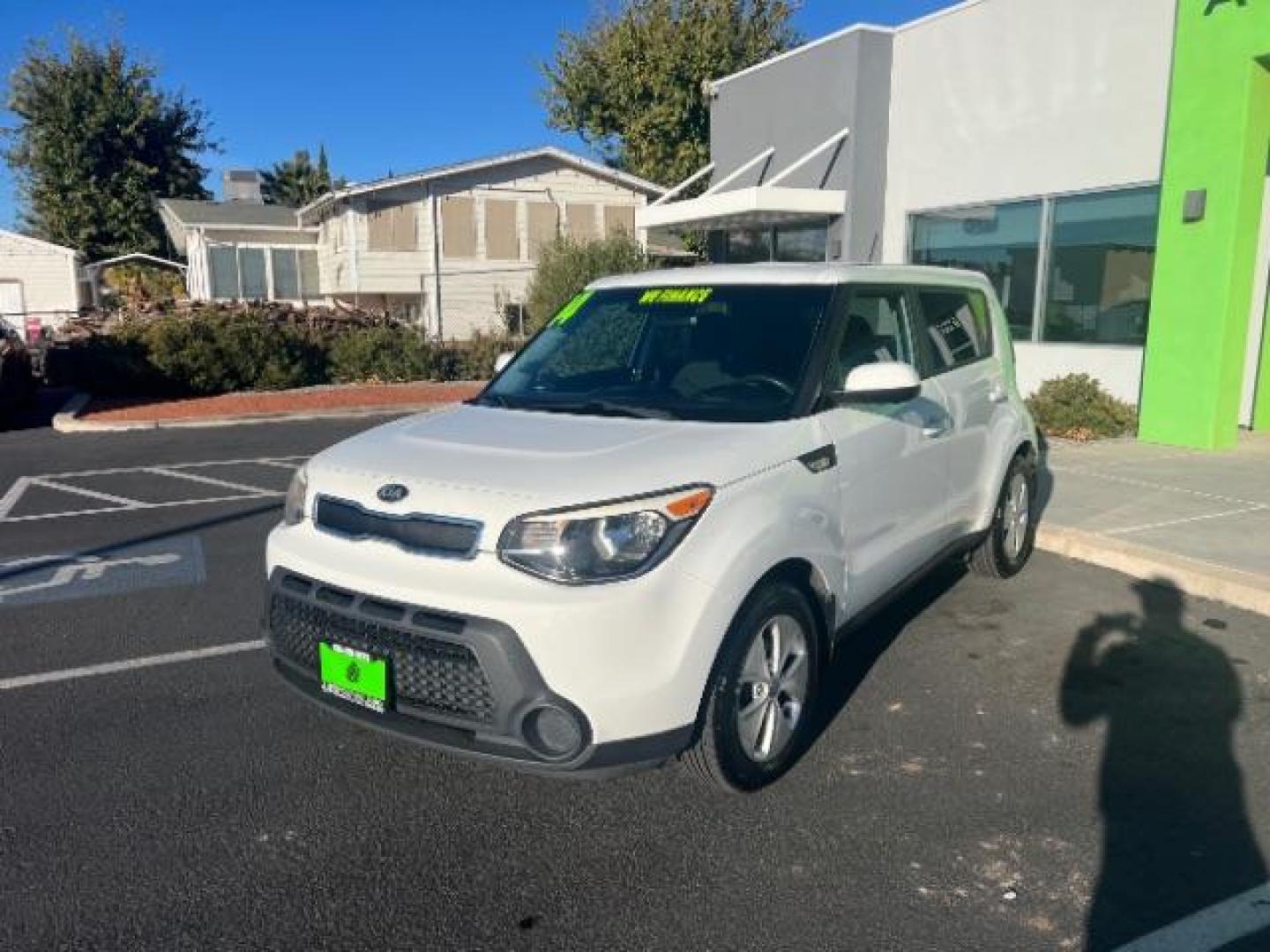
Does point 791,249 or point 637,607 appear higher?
point 791,249

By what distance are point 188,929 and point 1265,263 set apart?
37.6 ft

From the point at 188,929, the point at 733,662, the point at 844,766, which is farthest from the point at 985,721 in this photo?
the point at 188,929

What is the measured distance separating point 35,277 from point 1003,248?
31743mm

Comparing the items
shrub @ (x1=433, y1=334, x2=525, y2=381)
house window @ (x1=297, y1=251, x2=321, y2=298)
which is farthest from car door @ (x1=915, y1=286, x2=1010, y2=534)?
house window @ (x1=297, y1=251, x2=321, y2=298)

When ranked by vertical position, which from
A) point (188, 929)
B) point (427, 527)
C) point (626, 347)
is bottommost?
point (188, 929)

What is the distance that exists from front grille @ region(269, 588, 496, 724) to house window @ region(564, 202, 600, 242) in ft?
83.9

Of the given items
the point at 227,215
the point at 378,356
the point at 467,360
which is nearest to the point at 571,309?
the point at 378,356

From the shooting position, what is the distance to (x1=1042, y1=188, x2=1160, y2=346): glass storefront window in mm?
10367

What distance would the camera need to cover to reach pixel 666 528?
9.41 ft

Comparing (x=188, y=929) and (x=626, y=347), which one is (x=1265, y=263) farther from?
(x=188, y=929)

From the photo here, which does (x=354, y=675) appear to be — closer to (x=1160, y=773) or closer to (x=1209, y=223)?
(x=1160, y=773)

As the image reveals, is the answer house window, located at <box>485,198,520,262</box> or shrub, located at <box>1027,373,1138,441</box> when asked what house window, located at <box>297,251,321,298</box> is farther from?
shrub, located at <box>1027,373,1138,441</box>

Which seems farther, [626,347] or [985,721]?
[626,347]

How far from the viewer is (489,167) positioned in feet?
86.5
